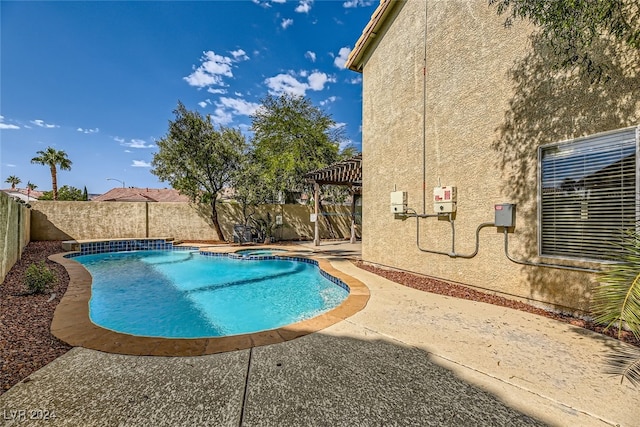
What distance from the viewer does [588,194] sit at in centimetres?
376

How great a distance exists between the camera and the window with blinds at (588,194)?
3408 millimetres

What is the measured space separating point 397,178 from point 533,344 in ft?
14.6

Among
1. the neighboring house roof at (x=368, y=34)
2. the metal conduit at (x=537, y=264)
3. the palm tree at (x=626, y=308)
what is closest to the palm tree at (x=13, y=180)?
the neighboring house roof at (x=368, y=34)

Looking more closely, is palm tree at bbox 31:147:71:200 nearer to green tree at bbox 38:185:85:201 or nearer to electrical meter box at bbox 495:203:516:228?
green tree at bbox 38:185:85:201

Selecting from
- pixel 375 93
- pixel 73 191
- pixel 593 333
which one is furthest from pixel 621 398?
pixel 73 191

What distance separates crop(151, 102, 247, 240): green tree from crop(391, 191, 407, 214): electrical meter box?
9831 mm

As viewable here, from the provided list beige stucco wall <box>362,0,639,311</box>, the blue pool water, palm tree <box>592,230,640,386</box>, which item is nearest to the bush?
the blue pool water

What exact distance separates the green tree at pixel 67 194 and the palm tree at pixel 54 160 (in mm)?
5769

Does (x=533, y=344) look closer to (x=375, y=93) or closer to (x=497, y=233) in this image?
(x=497, y=233)

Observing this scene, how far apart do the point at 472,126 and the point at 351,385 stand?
16.4ft

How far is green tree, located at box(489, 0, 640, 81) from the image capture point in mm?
3096

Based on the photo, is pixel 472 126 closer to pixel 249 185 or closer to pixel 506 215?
pixel 506 215

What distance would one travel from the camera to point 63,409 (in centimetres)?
189

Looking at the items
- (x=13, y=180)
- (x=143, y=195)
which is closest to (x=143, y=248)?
(x=143, y=195)
